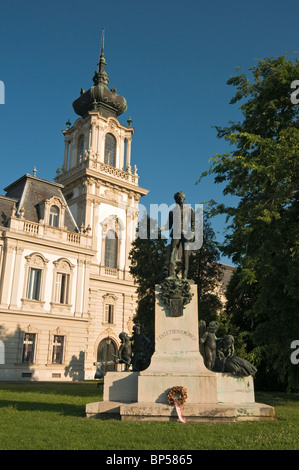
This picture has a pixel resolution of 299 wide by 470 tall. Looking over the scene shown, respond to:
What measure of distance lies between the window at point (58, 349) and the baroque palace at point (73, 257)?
0.25 ft

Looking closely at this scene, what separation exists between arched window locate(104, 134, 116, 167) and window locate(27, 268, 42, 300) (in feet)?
61.5

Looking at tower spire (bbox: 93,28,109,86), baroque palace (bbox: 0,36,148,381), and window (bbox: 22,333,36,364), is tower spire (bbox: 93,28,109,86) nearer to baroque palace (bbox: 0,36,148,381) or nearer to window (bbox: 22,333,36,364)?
baroque palace (bbox: 0,36,148,381)

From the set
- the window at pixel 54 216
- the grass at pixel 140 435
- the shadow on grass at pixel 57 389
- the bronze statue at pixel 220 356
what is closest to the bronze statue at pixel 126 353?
the bronze statue at pixel 220 356

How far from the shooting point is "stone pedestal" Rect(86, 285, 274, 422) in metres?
8.85

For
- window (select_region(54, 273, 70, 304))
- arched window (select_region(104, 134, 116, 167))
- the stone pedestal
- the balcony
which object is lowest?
the stone pedestal

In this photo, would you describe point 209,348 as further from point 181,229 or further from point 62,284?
point 62,284

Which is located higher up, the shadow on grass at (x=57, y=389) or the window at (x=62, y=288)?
the window at (x=62, y=288)

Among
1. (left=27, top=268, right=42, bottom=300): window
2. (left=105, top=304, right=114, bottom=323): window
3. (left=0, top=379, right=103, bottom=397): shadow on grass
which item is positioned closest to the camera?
(left=0, top=379, right=103, bottom=397): shadow on grass

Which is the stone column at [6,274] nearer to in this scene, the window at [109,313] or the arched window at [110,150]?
the window at [109,313]

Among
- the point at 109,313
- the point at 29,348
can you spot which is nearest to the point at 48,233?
the point at 29,348

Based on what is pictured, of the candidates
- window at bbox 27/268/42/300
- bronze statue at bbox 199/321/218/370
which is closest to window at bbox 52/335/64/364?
window at bbox 27/268/42/300

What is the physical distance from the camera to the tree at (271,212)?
1348 centimetres

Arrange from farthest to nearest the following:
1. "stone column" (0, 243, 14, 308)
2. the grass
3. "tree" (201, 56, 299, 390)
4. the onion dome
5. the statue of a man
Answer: the onion dome < "stone column" (0, 243, 14, 308) < "tree" (201, 56, 299, 390) < the statue of a man < the grass

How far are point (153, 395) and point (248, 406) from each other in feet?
7.04
